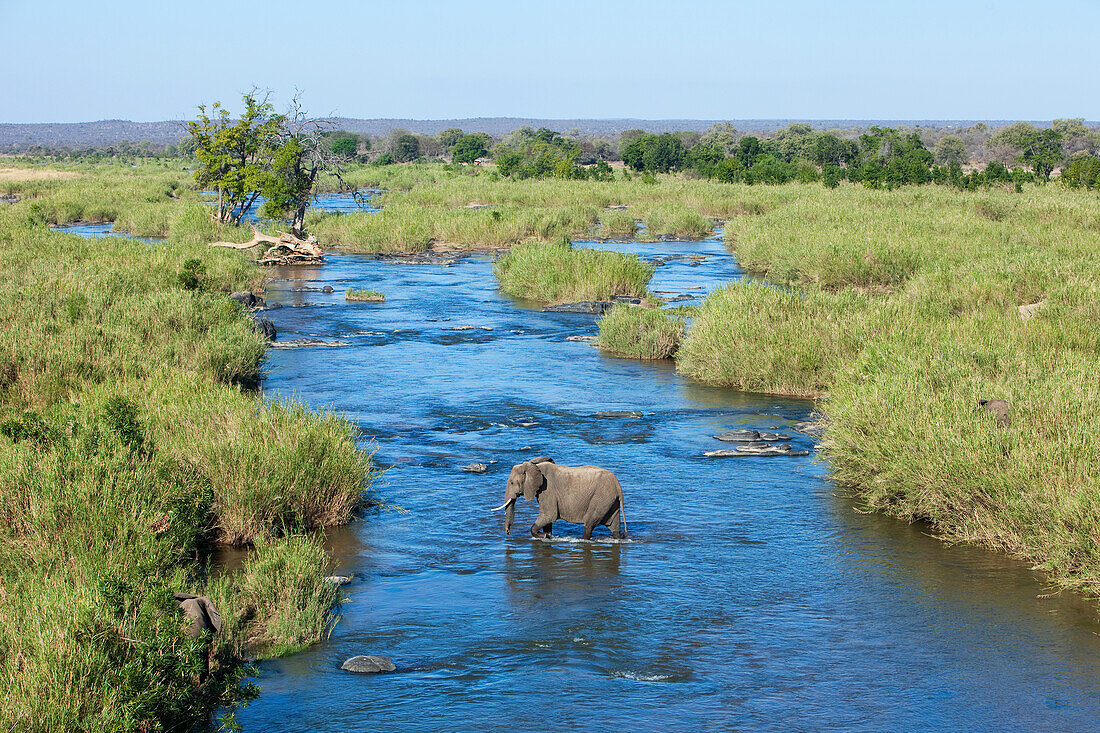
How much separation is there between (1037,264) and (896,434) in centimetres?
1062

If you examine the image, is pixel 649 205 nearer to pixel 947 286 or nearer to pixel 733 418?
pixel 947 286

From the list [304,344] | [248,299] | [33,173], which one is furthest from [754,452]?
[33,173]

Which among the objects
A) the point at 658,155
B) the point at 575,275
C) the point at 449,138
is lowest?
the point at 575,275

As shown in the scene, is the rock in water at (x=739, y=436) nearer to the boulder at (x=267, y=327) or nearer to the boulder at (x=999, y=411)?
the boulder at (x=999, y=411)

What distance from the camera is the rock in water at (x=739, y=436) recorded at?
14.7m

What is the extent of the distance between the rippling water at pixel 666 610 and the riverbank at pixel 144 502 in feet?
1.78

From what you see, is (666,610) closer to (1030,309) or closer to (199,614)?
(199,614)

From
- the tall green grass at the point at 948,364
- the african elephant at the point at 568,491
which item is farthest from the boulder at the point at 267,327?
the african elephant at the point at 568,491

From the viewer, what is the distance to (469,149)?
105812 millimetres

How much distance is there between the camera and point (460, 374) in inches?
749

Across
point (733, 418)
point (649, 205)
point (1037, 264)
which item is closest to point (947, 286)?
point (1037, 264)

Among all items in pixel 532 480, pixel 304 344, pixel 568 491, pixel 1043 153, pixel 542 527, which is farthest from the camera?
pixel 1043 153

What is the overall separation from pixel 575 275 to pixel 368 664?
67.5 feet

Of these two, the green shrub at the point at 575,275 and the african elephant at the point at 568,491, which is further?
the green shrub at the point at 575,275
